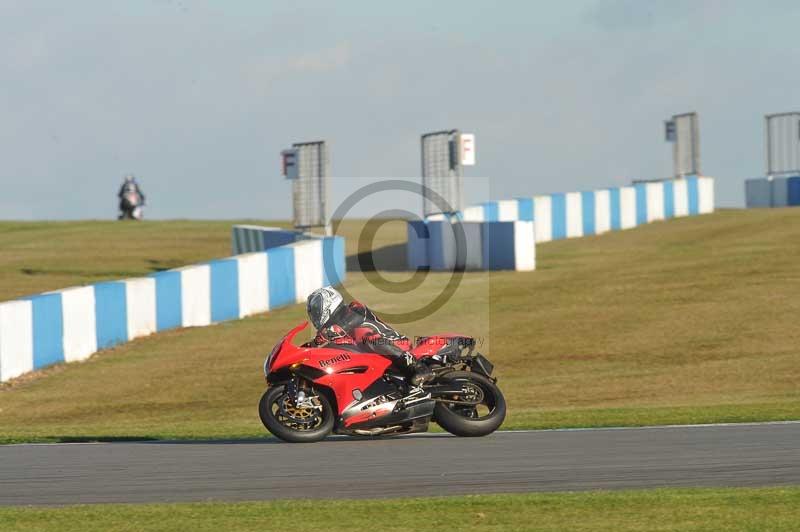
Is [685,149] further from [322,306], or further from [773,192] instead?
[322,306]

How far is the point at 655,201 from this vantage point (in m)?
35.2

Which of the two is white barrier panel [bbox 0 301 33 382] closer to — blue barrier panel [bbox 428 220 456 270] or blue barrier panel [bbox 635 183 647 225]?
blue barrier panel [bbox 428 220 456 270]

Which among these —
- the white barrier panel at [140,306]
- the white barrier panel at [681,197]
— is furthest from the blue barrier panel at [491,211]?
the white barrier panel at [140,306]

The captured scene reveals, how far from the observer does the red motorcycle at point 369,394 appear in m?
10.3

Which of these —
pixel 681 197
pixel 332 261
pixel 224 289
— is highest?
pixel 681 197

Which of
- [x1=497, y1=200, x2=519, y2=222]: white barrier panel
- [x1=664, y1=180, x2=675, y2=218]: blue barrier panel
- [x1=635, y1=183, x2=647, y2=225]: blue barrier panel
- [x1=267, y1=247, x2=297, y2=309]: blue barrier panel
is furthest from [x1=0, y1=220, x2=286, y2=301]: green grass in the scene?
[x1=664, y1=180, x2=675, y2=218]: blue barrier panel

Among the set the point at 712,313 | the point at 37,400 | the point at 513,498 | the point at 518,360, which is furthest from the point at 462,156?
the point at 513,498

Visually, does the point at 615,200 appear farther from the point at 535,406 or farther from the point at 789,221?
the point at 535,406

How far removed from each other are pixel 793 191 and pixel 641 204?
6954mm

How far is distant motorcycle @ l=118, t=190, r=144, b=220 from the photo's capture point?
149ft

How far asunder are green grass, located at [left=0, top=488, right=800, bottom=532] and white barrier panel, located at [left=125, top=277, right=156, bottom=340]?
1083 cm

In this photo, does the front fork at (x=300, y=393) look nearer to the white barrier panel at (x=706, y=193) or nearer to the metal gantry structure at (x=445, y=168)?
the metal gantry structure at (x=445, y=168)

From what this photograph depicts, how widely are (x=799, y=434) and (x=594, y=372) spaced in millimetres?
4912

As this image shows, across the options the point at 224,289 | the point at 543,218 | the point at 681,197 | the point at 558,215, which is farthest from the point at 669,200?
the point at 224,289
